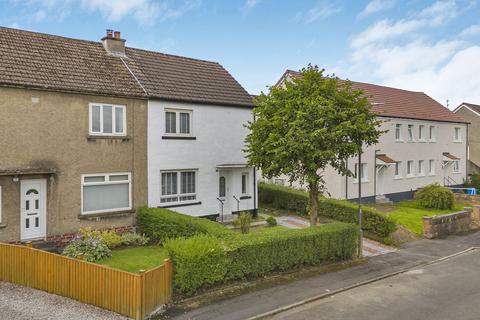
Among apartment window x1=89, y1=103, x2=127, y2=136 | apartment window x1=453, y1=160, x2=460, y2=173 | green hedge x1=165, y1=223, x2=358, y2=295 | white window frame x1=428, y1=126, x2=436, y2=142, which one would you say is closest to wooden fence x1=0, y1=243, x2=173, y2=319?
green hedge x1=165, y1=223, x2=358, y2=295

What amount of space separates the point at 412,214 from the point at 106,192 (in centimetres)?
1954

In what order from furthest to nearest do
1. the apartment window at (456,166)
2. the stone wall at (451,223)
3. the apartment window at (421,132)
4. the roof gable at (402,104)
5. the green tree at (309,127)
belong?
1. the apartment window at (456,166)
2. the apartment window at (421,132)
3. the roof gable at (402,104)
4. the stone wall at (451,223)
5. the green tree at (309,127)

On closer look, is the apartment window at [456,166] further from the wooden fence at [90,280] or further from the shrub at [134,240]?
the wooden fence at [90,280]

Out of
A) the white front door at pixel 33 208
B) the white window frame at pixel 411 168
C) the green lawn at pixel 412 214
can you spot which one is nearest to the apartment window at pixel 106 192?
the white front door at pixel 33 208

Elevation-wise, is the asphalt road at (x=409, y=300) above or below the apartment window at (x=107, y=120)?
below

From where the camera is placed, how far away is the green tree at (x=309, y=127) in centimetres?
1534

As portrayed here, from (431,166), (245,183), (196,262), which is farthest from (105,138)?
(431,166)

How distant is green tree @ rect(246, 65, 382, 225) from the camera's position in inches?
604

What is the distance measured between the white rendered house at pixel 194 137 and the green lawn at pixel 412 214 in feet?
29.6

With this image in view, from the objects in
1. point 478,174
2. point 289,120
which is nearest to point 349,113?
point 289,120

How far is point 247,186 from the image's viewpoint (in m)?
22.7

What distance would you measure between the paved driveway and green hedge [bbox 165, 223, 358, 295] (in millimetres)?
2318

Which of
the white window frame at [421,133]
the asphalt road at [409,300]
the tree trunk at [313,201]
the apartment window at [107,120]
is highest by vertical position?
the white window frame at [421,133]

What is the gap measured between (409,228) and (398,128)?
12.6m
